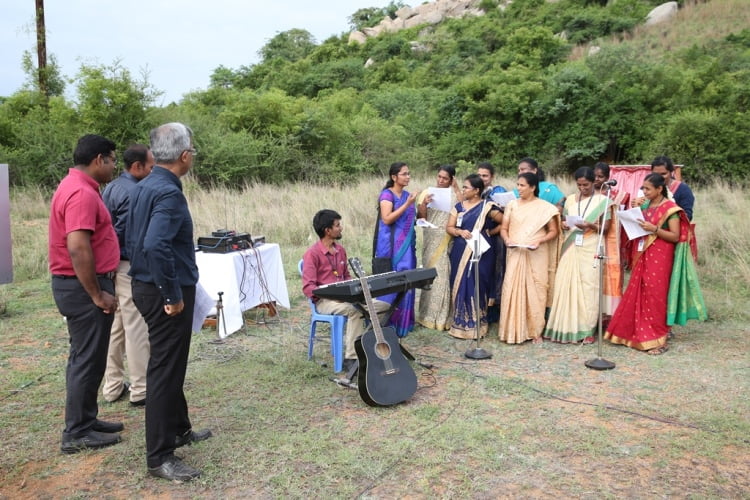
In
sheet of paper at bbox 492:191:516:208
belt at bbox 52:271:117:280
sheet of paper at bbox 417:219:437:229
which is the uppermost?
sheet of paper at bbox 492:191:516:208

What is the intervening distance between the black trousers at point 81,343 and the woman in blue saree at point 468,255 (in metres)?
3.34

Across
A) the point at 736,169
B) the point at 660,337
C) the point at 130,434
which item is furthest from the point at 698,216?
the point at 130,434

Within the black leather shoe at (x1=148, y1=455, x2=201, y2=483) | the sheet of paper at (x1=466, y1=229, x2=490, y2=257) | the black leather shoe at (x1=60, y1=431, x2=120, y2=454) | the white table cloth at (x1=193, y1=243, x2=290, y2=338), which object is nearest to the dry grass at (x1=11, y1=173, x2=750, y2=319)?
the white table cloth at (x1=193, y1=243, x2=290, y2=338)

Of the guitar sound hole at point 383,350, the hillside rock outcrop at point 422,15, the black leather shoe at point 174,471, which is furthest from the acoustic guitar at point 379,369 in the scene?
the hillside rock outcrop at point 422,15

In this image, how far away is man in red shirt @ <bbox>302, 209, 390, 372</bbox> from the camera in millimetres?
4744

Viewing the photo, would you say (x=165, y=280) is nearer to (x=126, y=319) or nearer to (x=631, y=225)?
(x=126, y=319)

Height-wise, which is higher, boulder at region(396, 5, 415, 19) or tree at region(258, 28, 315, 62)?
boulder at region(396, 5, 415, 19)

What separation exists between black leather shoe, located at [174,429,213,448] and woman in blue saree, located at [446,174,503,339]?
9.27 ft

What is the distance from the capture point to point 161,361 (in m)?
2.99

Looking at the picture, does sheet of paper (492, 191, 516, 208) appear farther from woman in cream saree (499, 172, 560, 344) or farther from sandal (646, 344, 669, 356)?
sandal (646, 344, 669, 356)

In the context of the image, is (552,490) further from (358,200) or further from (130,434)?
(358,200)

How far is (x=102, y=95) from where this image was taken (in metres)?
14.0

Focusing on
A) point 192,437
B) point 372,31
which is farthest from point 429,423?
point 372,31

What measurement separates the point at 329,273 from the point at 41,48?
51.5ft
